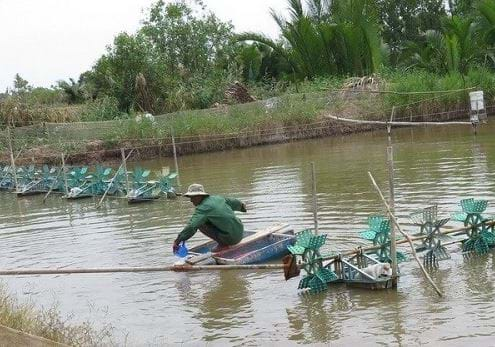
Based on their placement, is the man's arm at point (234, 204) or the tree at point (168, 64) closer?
the man's arm at point (234, 204)

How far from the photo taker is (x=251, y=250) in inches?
376

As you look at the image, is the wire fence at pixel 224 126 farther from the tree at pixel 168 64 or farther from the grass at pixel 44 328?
the grass at pixel 44 328

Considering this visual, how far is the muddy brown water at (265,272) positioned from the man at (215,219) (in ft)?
1.60

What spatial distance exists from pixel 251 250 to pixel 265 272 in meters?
0.52

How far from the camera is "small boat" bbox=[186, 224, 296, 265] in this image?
30.1 feet

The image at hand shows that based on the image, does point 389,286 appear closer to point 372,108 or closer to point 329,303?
point 329,303

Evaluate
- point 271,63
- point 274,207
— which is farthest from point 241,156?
point 271,63

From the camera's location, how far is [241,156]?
25.2 m

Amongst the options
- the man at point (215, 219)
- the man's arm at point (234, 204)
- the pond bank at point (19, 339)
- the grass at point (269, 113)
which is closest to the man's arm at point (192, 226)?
the man at point (215, 219)

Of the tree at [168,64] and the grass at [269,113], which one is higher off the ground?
the tree at [168,64]

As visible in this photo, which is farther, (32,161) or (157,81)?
(157,81)

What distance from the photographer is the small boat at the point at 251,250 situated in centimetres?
917

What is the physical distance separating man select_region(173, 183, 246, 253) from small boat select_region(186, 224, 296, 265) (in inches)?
5.6

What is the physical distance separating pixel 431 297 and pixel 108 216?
30.2ft
